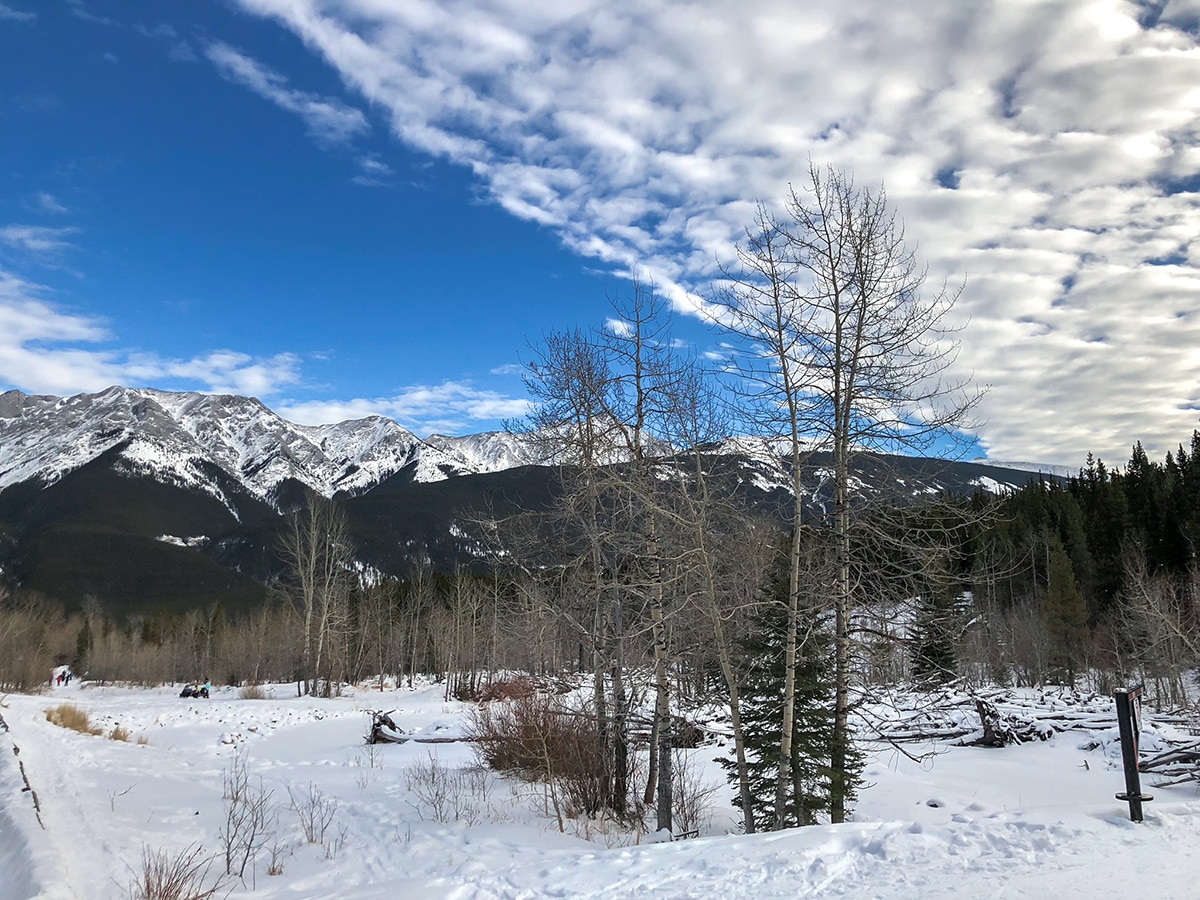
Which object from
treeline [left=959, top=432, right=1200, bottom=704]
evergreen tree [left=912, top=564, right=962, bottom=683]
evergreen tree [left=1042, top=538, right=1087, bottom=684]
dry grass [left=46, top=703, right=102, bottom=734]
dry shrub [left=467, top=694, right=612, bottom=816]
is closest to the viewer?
evergreen tree [left=912, top=564, right=962, bottom=683]

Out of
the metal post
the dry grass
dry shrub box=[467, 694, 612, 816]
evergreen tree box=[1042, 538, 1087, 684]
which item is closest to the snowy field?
the metal post

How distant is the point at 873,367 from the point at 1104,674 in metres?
40.5

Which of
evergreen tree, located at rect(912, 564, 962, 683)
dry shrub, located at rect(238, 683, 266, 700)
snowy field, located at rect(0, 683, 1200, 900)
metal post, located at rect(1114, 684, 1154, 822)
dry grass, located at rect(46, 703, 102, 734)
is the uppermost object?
evergreen tree, located at rect(912, 564, 962, 683)

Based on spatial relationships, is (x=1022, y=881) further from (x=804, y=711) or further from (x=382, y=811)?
(x=382, y=811)

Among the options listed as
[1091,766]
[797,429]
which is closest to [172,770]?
[797,429]

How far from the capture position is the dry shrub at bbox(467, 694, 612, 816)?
39.3ft

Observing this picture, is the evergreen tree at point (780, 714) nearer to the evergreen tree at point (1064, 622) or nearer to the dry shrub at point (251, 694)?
the dry shrub at point (251, 694)

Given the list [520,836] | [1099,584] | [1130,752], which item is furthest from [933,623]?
[1099,584]

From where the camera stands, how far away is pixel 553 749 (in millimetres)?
13312

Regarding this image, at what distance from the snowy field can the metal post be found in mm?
178

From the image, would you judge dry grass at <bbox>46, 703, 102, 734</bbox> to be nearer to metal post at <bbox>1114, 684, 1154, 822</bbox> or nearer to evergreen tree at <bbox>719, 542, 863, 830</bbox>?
evergreen tree at <bbox>719, 542, 863, 830</bbox>

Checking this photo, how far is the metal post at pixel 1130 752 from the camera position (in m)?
6.70

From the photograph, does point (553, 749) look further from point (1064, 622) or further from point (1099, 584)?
point (1099, 584)

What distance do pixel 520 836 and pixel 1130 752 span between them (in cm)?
741
